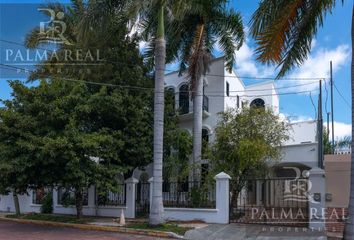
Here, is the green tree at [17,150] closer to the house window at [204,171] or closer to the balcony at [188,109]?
the house window at [204,171]

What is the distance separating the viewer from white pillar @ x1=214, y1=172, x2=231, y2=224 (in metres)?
16.5

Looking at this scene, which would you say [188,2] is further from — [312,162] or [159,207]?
[312,162]

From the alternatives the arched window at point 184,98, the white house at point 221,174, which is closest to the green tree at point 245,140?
the white house at point 221,174

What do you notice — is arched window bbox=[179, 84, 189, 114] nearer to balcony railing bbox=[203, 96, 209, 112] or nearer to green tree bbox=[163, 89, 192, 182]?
balcony railing bbox=[203, 96, 209, 112]

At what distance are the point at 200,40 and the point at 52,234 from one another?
38.9 ft

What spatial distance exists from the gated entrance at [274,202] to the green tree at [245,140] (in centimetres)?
60

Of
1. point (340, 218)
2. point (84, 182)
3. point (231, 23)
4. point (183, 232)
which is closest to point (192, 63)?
point (231, 23)

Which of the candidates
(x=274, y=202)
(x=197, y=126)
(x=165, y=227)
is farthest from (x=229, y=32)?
(x=165, y=227)

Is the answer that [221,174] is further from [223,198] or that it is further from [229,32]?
[229,32]

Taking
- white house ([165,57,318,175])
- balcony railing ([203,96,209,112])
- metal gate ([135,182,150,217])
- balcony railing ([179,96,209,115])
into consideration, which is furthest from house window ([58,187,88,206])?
balcony railing ([203,96,209,112])

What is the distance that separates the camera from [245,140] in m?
18.3

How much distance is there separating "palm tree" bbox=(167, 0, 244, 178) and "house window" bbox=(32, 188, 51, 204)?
31.0 feet

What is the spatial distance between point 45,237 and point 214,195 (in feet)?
23.9

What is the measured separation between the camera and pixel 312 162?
954 inches
